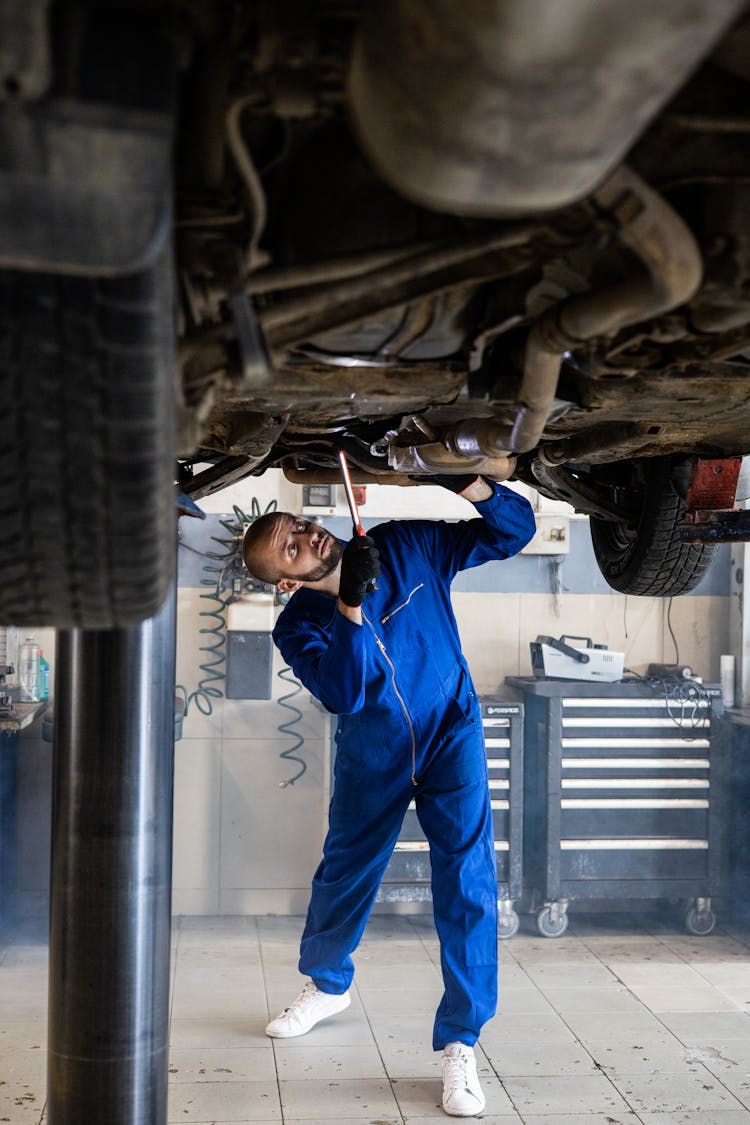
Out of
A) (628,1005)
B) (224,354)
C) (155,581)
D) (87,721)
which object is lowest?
(628,1005)

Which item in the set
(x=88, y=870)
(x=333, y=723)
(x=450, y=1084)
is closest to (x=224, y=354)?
(x=88, y=870)

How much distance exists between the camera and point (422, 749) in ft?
7.92

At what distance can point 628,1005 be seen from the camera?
311 centimetres

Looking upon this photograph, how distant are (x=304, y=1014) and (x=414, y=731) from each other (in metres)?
0.92

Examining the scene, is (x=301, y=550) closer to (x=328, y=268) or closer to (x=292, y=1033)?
(x=292, y=1033)

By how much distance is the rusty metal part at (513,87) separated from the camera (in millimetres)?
518

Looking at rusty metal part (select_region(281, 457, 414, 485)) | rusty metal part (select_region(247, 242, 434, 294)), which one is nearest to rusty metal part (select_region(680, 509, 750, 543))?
rusty metal part (select_region(281, 457, 414, 485))

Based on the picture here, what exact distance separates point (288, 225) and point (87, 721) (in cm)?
125

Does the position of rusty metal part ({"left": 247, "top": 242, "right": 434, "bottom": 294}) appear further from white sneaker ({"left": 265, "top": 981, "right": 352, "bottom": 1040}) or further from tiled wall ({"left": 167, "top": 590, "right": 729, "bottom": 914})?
tiled wall ({"left": 167, "top": 590, "right": 729, "bottom": 914})

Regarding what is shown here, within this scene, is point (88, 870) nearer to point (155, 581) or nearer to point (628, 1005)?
point (155, 581)

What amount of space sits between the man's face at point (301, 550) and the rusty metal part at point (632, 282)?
128cm

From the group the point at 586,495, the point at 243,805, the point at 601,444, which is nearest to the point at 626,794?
the point at 243,805

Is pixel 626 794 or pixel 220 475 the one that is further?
pixel 626 794

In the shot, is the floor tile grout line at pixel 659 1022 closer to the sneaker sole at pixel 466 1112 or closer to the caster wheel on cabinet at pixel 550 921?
Result: the caster wheel on cabinet at pixel 550 921
